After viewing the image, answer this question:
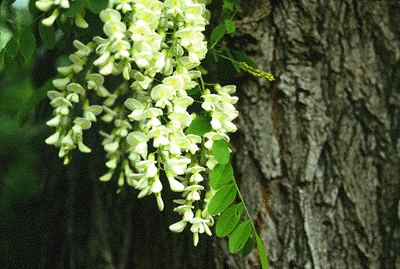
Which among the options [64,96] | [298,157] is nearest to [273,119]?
[298,157]

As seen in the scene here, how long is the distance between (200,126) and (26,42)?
18.3 inches

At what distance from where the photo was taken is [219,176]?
2.39ft

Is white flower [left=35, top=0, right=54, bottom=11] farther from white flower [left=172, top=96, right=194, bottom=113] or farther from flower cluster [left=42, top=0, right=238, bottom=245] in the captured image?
white flower [left=172, top=96, right=194, bottom=113]

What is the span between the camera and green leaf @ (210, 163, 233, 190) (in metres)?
0.72

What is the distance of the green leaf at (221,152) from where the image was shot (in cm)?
70

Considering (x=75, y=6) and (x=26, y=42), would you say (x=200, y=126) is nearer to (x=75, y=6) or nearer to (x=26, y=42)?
(x=75, y=6)

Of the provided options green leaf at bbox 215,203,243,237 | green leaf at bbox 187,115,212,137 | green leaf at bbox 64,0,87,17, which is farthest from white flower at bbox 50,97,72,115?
green leaf at bbox 215,203,243,237

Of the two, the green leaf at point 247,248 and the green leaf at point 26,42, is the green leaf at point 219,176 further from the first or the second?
the green leaf at point 26,42

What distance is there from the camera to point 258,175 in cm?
104

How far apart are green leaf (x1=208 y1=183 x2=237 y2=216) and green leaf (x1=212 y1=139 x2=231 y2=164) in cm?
8

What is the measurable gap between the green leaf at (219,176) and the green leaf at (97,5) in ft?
1.36

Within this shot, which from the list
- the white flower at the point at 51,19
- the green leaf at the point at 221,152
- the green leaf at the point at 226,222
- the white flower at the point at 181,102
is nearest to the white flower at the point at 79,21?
the white flower at the point at 51,19

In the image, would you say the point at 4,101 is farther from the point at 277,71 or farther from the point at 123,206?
the point at 277,71

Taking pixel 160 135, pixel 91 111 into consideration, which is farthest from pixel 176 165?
pixel 91 111
